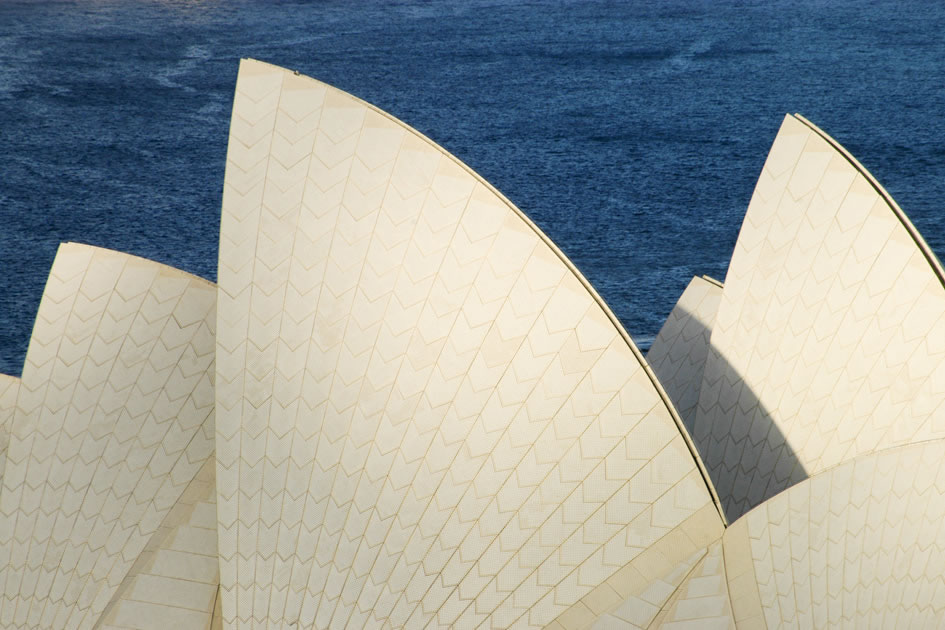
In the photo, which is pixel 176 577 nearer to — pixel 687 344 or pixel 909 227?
pixel 687 344

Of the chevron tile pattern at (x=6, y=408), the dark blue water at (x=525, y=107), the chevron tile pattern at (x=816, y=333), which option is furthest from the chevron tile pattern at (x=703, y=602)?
the dark blue water at (x=525, y=107)

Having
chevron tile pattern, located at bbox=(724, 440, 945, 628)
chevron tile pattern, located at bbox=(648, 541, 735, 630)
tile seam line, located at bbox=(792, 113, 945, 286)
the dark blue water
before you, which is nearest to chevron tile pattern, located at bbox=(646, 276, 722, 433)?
tile seam line, located at bbox=(792, 113, 945, 286)

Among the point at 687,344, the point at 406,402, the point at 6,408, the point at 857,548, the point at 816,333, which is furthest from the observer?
the point at 687,344

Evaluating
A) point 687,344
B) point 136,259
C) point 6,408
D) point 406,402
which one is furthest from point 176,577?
point 687,344

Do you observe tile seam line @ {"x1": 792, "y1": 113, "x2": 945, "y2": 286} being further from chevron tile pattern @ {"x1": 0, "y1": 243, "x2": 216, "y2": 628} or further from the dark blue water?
the dark blue water

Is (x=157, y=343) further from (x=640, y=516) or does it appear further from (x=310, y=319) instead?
Result: (x=640, y=516)

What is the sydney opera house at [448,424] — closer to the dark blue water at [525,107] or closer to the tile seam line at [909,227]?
the tile seam line at [909,227]
